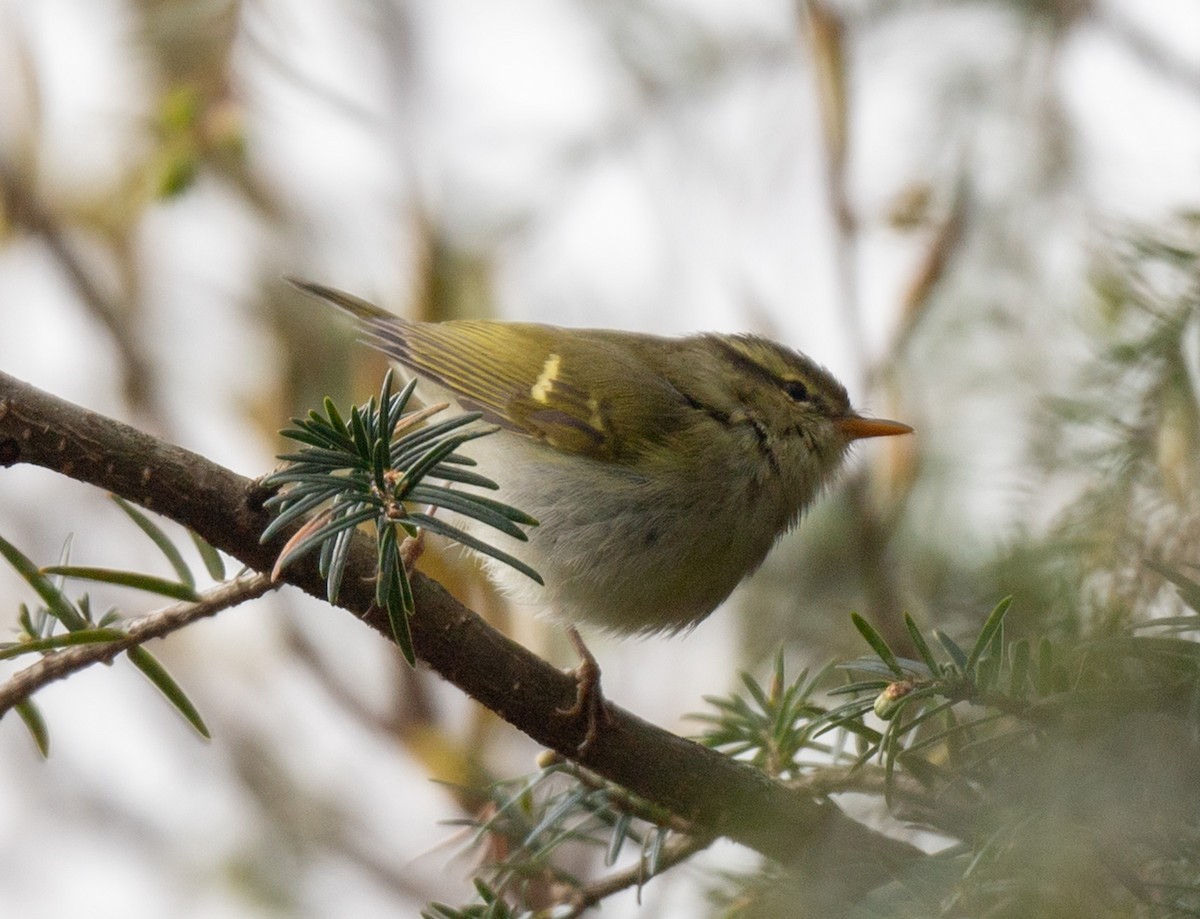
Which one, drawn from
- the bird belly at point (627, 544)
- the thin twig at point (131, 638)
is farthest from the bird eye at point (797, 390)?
the thin twig at point (131, 638)

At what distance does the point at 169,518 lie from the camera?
4.34 feet

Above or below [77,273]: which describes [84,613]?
below

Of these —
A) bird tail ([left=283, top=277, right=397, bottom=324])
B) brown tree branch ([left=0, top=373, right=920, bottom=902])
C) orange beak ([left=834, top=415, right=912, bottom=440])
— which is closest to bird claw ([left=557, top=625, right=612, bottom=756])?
brown tree branch ([left=0, top=373, right=920, bottom=902])

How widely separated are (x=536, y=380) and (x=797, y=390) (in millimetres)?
687

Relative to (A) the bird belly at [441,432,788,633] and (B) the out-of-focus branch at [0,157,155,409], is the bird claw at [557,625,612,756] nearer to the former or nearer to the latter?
(A) the bird belly at [441,432,788,633]

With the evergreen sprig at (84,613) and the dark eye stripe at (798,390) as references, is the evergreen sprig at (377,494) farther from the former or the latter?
the dark eye stripe at (798,390)

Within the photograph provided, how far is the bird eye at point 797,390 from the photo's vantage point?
3.20 m

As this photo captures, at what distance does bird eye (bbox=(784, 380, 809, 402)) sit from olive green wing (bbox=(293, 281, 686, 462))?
0.30 meters

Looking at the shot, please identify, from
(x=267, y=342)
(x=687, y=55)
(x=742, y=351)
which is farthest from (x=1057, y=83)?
(x=267, y=342)

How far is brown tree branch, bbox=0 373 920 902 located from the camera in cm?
128

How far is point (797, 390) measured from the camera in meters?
3.22

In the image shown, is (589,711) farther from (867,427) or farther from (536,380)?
(536,380)

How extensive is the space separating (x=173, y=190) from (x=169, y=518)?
1.40 meters

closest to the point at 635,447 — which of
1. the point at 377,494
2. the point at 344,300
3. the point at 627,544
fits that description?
the point at 627,544
